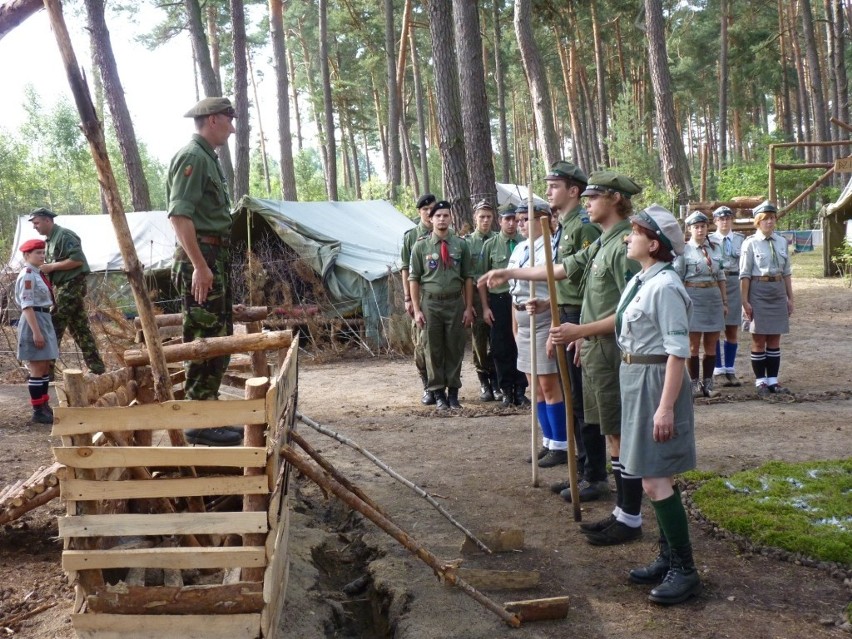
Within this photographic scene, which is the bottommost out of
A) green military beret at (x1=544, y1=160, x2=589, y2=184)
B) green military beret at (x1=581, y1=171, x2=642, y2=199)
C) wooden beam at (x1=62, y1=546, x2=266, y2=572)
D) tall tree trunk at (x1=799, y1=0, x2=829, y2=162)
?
wooden beam at (x1=62, y1=546, x2=266, y2=572)

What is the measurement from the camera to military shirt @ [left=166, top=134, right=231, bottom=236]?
4.38m

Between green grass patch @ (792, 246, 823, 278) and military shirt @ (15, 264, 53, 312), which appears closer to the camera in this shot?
military shirt @ (15, 264, 53, 312)

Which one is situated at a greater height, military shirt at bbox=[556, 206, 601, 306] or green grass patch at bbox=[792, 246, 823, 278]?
military shirt at bbox=[556, 206, 601, 306]

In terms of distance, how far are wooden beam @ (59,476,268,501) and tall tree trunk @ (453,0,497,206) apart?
8.96 m

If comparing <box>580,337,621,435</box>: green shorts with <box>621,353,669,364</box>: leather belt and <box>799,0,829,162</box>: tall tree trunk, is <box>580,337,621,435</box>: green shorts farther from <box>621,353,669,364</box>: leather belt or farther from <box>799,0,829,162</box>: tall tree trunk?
<box>799,0,829,162</box>: tall tree trunk

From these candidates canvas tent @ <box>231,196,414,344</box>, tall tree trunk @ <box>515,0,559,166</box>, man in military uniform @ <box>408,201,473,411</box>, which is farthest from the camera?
tall tree trunk @ <box>515,0,559,166</box>

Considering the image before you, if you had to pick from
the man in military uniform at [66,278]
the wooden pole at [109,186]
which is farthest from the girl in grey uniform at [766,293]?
the man in military uniform at [66,278]

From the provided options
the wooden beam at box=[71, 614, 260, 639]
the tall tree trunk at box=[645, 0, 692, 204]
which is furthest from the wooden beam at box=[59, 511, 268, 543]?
the tall tree trunk at box=[645, 0, 692, 204]

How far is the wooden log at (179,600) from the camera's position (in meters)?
2.79

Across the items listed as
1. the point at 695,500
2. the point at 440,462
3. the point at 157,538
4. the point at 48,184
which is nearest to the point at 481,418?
the point at 440,462

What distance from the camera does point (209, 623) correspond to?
2.78 meters

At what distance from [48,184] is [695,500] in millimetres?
38715

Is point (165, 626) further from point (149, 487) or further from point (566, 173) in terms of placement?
point (566, 173)

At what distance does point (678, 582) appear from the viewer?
3.47 metres
